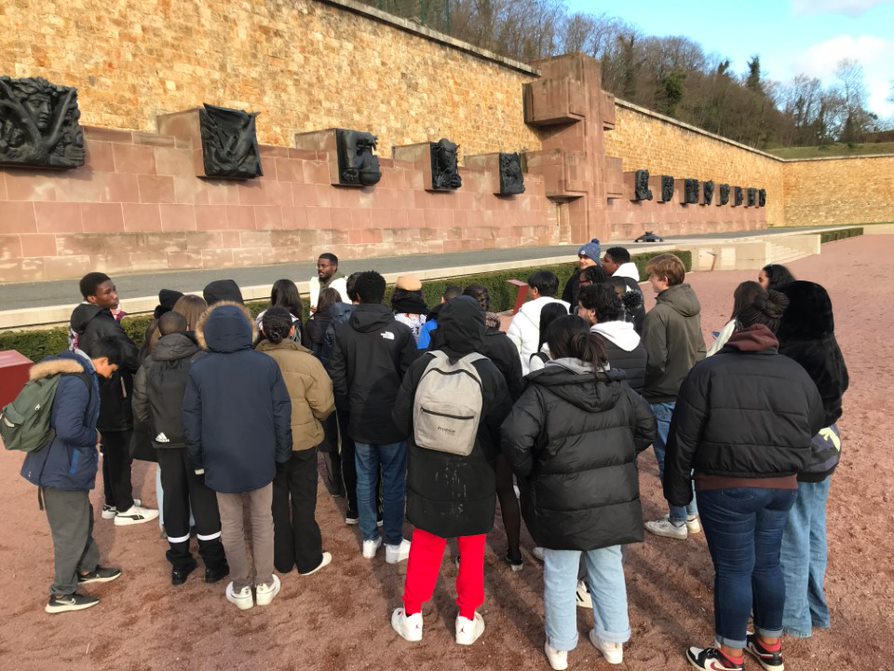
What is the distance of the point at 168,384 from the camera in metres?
3.39

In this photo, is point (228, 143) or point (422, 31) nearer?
point (228, 143)

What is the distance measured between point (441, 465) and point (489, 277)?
10525mm

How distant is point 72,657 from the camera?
2939 mm

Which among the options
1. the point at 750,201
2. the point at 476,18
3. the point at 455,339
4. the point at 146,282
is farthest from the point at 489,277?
the point at 750,201

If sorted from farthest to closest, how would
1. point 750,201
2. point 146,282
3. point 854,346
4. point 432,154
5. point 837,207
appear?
point 837,207 < point 750,201 < point 432,154 < point 146,282 < point 854,346

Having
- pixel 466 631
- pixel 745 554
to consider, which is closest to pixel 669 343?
pixel 745 554

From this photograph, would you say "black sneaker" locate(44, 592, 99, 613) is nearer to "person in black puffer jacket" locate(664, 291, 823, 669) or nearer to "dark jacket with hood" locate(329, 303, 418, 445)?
"dark jacket with hood" locate(329, 303, 418, 445)

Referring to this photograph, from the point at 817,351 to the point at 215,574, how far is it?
338 cm

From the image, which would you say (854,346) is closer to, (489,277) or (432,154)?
(489,277)

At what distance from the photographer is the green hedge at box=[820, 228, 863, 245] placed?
3566 cm

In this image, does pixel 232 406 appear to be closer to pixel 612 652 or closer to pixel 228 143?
pixel 612 652

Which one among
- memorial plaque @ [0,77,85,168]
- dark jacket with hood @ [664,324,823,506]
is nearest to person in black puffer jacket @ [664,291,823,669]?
dark jacket with hood @ [664,324,823,506]

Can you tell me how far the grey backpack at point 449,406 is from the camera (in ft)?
8.80

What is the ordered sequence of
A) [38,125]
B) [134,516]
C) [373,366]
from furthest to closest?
1. [38,125]
2. [134,516]
3. [373,366]
